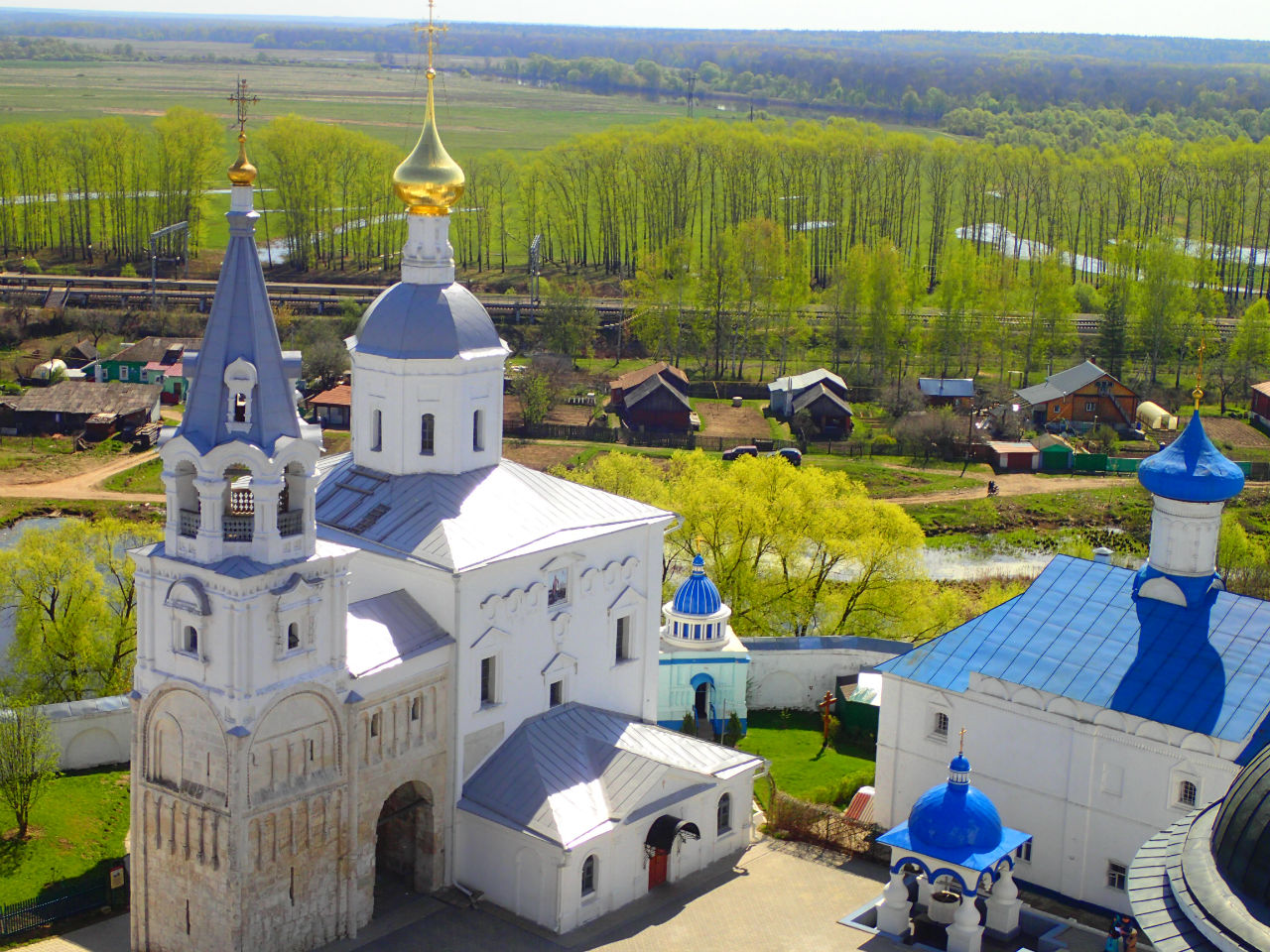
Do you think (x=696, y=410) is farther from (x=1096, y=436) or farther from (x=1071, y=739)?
(x=1071, y=739)

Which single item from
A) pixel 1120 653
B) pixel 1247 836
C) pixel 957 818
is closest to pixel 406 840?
pixel 957 818

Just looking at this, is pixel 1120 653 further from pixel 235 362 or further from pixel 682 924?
pixel 235 362

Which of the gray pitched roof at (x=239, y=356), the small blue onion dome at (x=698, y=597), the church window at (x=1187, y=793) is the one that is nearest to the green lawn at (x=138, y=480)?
the small blue onion dome at (x=698, y=597)

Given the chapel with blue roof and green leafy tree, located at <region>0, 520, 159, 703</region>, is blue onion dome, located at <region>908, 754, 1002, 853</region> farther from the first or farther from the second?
green leafy tree, located at <region>0, 520, 159, 703</region>

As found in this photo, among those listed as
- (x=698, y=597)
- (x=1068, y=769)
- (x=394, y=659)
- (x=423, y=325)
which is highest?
(x=423, y=325)

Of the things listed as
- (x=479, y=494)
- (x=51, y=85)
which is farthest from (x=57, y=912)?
(x=51, y=85)
